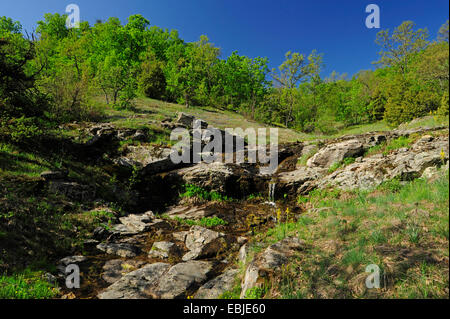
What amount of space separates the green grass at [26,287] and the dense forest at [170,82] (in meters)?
6.83

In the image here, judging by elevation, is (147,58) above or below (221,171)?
Answer: above

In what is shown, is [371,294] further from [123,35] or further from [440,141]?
[123,35]

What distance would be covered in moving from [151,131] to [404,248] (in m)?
16.0

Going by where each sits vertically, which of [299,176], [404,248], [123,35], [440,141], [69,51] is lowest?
[404,248]

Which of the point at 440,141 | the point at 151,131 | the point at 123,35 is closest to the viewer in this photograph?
the point at 440,141

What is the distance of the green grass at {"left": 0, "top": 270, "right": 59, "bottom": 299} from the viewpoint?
4398 mm

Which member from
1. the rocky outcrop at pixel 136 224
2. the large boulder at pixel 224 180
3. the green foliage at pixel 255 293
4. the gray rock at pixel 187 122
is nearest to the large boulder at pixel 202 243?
the rocky outcrop at pixel 136 224

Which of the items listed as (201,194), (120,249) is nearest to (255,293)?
(120,249)

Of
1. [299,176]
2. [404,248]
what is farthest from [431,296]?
[299,176]

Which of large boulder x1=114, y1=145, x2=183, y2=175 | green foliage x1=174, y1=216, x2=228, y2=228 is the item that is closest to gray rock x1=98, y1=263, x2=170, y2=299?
green foliage x1=174, y1=216, x2=228, y2=228

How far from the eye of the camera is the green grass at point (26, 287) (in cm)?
440

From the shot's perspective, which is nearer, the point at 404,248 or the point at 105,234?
the point at 404,248

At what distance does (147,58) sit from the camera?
1827 inches
